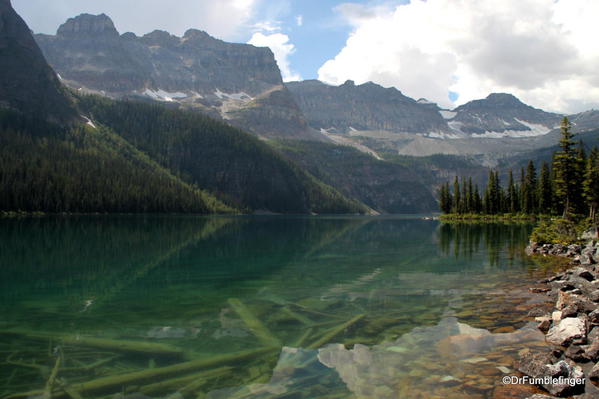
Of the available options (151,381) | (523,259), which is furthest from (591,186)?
(151,381)

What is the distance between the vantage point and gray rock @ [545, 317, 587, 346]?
13.5m

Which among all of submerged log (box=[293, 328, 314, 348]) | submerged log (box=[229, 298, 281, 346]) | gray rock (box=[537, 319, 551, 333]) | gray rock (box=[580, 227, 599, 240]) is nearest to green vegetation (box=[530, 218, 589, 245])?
gray rock (box=[580, 227, 599, 240])

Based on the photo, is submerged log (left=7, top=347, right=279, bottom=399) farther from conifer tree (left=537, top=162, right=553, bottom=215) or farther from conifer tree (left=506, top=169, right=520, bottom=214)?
conifer tree (left=506, top=169, right=520, bottom=214)

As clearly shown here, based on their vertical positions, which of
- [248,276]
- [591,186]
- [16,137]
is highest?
[16,137]

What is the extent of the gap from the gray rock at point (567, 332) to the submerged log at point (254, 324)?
942 cm

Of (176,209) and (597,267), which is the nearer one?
(597,267)

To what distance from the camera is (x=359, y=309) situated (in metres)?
19.9

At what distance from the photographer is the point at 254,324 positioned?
17281 mm

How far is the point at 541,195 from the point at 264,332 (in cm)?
11859

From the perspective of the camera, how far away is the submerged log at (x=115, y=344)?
13.6 metres

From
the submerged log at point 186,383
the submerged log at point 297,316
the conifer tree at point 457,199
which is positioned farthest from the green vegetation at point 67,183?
the submerged log at point 186,383

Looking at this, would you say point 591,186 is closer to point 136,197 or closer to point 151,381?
point 151,381

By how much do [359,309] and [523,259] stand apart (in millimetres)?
25070

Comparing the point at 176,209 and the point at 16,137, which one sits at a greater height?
the point at 16,137
